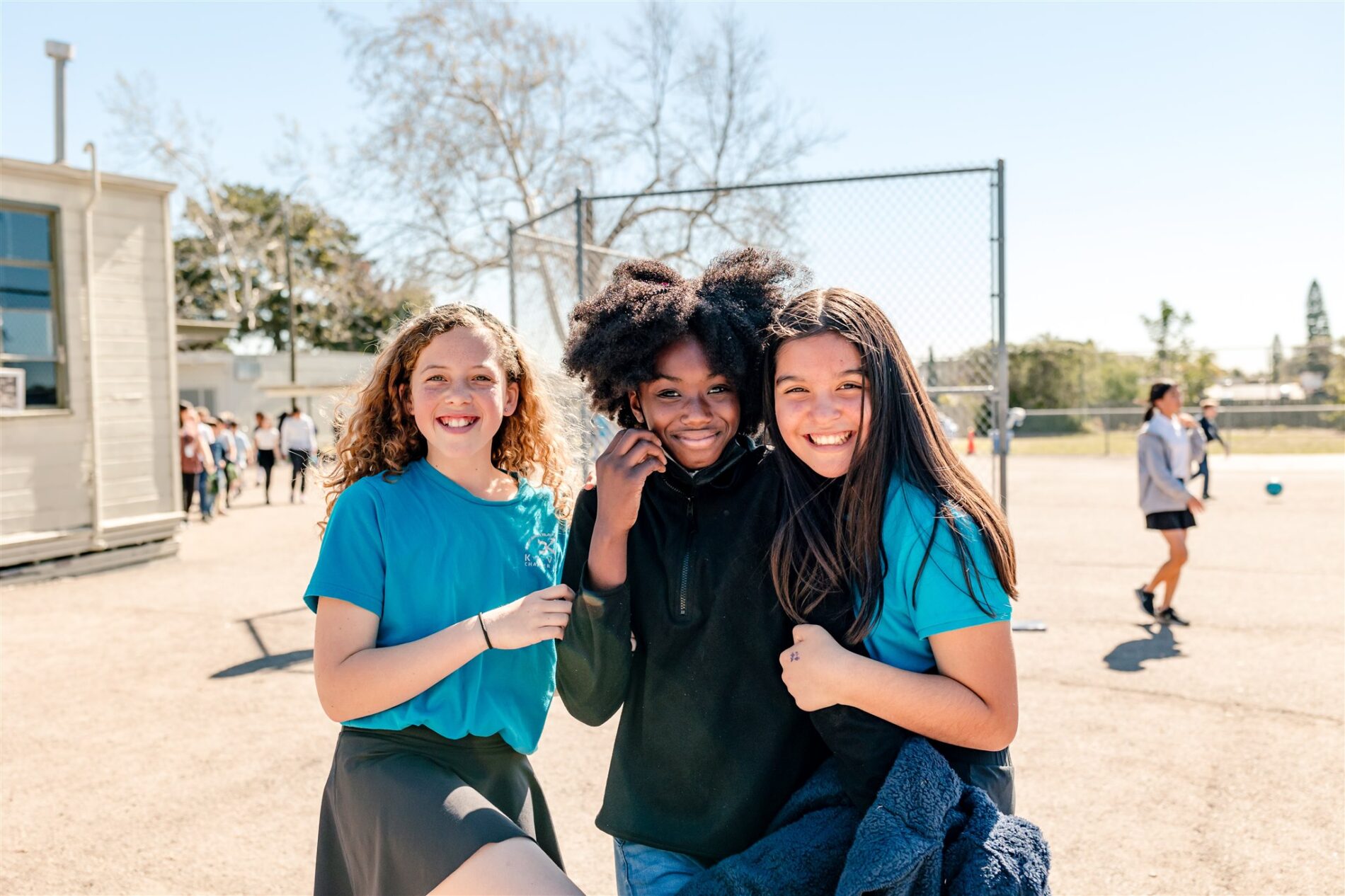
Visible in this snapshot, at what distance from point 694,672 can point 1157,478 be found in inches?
251

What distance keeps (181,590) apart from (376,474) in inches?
302

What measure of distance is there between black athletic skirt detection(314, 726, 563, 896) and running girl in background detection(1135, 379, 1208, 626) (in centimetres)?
609

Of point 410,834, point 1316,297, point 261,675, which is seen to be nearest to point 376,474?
point 410,834

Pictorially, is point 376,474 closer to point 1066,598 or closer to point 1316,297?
point 1066,598

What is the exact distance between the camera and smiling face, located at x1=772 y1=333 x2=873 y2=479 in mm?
1867

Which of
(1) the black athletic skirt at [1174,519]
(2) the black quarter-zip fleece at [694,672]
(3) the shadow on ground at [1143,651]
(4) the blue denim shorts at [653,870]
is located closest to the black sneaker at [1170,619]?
(3) the shadow on ground at [1143,651]

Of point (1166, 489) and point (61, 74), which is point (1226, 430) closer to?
point (1166, 489)

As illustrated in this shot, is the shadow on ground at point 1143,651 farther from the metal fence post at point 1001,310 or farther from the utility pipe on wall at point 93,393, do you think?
the utility pipe on wall at point 93,393

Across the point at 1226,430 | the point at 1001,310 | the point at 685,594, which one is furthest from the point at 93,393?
the point at 1226,430

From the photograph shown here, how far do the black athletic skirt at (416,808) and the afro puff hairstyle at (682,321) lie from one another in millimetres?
882

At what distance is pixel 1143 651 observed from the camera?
621cm

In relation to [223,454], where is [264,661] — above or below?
below

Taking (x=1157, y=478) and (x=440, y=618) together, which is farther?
(x=1157, y=478)

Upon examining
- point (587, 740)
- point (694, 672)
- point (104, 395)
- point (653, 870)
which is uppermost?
point (104, 395)
